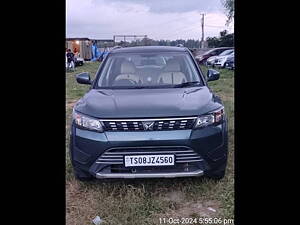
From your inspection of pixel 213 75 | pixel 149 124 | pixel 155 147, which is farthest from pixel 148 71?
pixel 155 147

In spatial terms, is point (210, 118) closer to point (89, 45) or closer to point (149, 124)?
point (149, 124)

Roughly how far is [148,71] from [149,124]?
3.02 ft

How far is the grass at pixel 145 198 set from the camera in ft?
7.35

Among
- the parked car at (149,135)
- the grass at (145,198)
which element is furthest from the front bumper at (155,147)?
the grass at (145,198)

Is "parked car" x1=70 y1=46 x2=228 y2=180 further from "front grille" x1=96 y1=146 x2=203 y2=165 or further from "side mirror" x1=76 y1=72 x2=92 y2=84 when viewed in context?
"side mirror" x1=76 y1=72 x2=92 y2=84

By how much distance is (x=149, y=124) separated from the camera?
2477 mm

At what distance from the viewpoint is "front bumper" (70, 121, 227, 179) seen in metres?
2.43

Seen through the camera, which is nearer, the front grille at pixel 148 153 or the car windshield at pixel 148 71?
the front grille at pixel 148 153

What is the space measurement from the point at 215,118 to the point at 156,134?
0.51 metres

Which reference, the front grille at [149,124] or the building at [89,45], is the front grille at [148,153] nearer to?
the front grille at [149,124]
